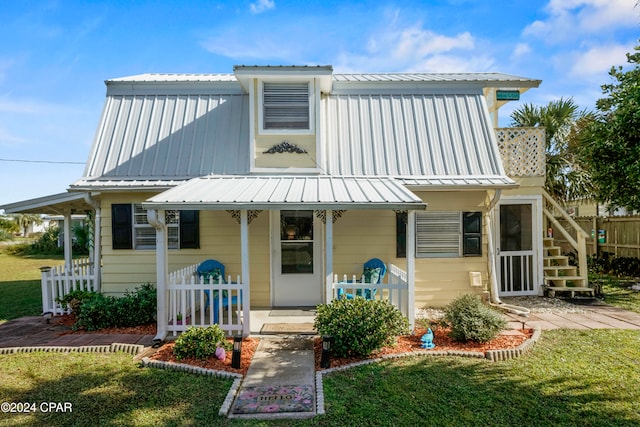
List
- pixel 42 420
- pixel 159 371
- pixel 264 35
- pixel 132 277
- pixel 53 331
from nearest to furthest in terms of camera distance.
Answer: pixel 42 420 < pixel 159 371 < pixel 53 331 < pixel 132 277 < pixel 264 35

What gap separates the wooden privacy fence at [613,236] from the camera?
39.9 feet

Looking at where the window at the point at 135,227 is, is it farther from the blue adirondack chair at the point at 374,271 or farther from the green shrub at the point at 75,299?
the blue adirondack chair at the point at 374,271

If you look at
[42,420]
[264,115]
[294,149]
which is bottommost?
[42,420]

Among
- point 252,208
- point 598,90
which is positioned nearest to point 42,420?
point 252,208

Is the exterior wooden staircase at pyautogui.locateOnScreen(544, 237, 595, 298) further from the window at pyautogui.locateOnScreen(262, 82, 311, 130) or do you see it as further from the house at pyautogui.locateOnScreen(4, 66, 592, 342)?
the window at pyautogui.locateOnScreen(262, 82, 311, 130)

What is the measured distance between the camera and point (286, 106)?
8.30 m

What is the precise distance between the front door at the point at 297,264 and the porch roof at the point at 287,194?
1.03 meters

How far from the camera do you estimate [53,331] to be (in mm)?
6855

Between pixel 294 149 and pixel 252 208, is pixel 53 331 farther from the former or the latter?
pixel 294 149

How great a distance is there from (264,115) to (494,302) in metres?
6.80

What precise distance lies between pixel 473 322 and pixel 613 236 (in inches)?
435

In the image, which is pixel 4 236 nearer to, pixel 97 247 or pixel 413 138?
A: pixel 97 247

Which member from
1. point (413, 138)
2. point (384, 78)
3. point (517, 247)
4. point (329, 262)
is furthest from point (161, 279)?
point (517, 247)

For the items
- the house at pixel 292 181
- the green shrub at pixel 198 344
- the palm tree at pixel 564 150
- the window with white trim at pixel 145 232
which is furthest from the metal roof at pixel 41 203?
Result: the palm tree at pixel 564 150
